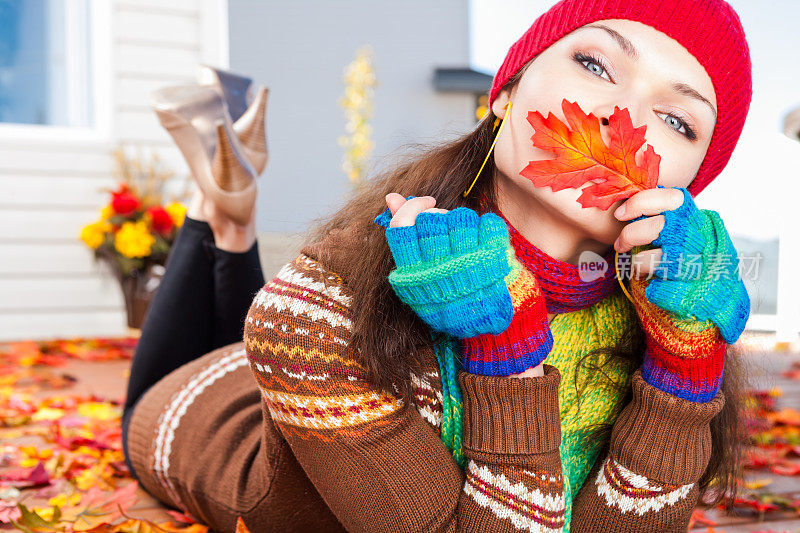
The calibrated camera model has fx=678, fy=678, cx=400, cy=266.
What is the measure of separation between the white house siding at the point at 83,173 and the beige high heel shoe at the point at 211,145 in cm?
223

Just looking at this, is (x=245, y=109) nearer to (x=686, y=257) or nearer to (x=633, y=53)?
(x=633, y=53)

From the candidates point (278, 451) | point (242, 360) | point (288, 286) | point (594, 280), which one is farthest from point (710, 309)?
point (242, 360)

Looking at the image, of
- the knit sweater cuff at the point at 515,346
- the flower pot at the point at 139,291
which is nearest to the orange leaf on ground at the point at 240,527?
the knit sweater cuff at the point at 515,346

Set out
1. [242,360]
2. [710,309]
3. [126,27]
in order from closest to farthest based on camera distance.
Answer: [710,309]
[242,360]
[126,27]

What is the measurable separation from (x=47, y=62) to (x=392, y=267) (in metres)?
3.73

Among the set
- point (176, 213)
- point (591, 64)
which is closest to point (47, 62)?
point (176, 213)

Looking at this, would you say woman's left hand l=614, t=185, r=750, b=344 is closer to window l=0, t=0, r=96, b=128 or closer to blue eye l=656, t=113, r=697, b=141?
blue eye l=656, t=113, r=697, b=141

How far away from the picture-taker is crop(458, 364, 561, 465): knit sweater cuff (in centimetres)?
79

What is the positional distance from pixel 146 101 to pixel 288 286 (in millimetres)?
3348

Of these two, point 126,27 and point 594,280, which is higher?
point 126,27

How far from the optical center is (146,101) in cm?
381

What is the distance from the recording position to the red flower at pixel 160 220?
10.8 feet

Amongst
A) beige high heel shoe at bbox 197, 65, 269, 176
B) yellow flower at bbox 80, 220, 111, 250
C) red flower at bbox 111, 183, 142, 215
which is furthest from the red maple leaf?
yellow flower at bbox 80, 220, 111, 250

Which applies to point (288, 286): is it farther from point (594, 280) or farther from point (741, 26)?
point (741, 26)
